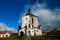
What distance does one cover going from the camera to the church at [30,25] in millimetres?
58812

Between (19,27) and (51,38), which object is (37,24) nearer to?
(19,27)

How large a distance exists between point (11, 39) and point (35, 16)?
28838 millimetres

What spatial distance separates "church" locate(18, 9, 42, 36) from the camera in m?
58.8

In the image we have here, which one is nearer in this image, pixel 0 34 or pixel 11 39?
pixel 11 39

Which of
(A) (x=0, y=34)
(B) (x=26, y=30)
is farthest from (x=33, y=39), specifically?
(A) (x=0, y=34)

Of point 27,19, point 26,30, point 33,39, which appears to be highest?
point 27,19

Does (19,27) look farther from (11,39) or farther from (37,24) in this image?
(11,39)

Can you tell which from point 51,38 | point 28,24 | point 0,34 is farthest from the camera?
point 0,34

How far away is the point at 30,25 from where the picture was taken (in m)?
59.1

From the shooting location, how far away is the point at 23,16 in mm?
61469

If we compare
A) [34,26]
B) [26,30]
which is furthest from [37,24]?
[26,30]

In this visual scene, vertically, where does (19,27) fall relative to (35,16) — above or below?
below

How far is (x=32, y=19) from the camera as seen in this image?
61125 mm

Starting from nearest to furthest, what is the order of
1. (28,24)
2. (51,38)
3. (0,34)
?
(51,38), (28,24), (0,34)
